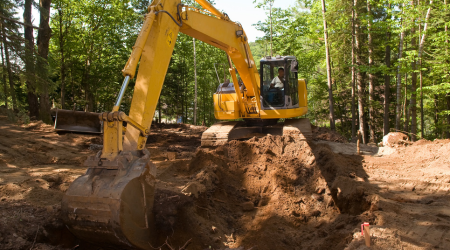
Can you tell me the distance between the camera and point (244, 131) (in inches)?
399

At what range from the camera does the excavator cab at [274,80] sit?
967cm

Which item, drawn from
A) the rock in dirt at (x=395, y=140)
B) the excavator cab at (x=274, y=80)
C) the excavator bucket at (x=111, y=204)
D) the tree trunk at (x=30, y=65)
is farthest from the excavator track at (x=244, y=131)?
the tree trunk at (x=30, y=65)

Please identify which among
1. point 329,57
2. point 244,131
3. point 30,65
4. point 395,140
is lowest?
point 395,140

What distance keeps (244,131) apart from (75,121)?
502cm

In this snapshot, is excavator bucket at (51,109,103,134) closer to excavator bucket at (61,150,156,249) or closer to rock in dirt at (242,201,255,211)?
excavator bucket at (61,150,156,249)

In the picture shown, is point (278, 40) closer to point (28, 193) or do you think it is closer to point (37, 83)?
point (37, 83)

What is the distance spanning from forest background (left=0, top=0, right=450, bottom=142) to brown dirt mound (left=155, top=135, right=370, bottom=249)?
9.04m

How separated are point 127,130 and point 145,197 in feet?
3.42

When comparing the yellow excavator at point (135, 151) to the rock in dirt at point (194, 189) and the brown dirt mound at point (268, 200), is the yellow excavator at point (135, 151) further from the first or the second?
the rock in dirt at point (194, 189)

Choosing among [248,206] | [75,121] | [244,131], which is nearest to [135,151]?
[248,206]

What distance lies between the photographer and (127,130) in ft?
15.2

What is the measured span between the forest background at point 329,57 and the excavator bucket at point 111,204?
34.7 ft

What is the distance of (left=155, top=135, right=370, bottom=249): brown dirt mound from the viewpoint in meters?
4.82

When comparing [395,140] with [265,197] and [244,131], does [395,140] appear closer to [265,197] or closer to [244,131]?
[244,131]
